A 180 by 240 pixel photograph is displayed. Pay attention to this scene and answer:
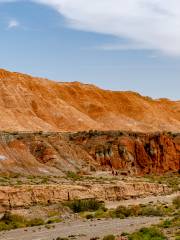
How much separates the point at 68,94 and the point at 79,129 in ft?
69.4

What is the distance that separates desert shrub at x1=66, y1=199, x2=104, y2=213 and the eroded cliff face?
17538 mm

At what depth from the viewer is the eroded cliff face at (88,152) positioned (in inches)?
2781

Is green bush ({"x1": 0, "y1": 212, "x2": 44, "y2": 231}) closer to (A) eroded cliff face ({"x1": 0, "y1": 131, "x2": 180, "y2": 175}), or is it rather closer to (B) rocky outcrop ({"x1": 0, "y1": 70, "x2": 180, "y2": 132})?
(A) eroded cliff face ({"x1": 0, "y1": 131, "x2": 180, "y2": 175})

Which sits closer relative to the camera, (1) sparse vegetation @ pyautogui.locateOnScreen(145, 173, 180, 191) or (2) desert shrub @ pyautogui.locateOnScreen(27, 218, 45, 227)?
(2) desert shrub @ pyautogui.locateOnScreen(27, 218, 45, 227)

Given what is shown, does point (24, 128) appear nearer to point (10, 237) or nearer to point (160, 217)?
point (160, 217)

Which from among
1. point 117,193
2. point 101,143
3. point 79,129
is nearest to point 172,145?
point 101,143

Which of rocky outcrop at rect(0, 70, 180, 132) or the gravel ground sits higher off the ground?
rocky outcrop at rect(0, 70, 180, 132)

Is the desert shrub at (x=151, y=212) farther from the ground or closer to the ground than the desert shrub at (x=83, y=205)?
closer to the ground

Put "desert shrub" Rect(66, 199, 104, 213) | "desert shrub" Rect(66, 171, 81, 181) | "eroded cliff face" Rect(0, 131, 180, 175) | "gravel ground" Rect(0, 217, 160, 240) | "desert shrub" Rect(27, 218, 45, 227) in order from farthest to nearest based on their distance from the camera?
"eroded cliff face" Rect(0, 131, 180, 175), "desert shrub" Rect(66, 171, 81, 181), "desert shrub" Rect(66, 199, 104, 213), "desert shrub" Rect(27, 218, 45, 227), "gravel ground" Rect(0, 217, 160, 240)

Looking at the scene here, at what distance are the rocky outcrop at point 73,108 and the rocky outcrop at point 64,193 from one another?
1458 inches

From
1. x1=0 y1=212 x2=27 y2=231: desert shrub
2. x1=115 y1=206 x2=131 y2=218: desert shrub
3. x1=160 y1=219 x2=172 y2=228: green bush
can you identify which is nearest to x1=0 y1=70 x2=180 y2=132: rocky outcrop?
x1=115 y1=206 x2=131 y2=218: desert shrub

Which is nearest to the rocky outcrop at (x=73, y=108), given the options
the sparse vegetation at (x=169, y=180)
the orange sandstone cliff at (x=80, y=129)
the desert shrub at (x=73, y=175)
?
the orange sandstone cliff at (x=80, y=129)

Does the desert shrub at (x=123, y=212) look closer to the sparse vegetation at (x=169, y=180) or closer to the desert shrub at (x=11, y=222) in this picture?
the desert shrub at (x=11, y=222)

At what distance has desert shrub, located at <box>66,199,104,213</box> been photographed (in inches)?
1881
